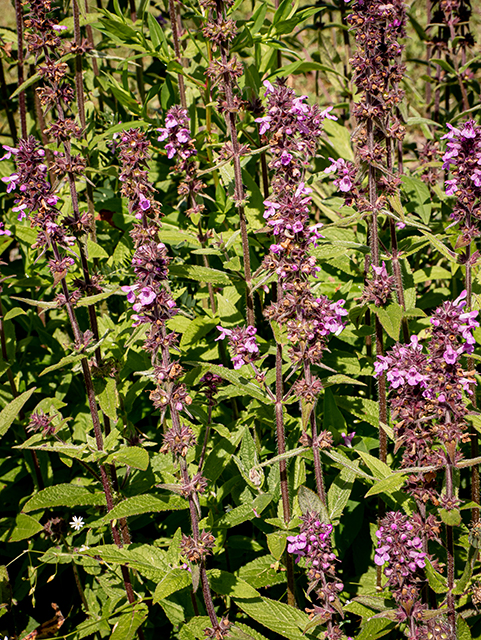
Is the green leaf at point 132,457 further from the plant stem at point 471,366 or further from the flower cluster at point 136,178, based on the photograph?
Answer: the plant stem at point 471,366

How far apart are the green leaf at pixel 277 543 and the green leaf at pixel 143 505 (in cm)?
46

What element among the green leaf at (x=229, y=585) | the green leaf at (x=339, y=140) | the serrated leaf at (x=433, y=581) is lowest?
the green leaf at (x=229, y=585)

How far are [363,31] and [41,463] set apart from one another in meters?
3.25

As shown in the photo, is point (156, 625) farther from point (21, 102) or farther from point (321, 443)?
point (21, 102)

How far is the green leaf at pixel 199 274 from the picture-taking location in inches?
136

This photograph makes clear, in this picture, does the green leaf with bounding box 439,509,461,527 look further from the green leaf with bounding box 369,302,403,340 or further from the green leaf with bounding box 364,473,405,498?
the green leaf with bounding box 369,302,403,340

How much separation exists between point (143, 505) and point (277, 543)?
0.68 metres

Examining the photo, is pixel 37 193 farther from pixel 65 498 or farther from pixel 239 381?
pixel 65 498

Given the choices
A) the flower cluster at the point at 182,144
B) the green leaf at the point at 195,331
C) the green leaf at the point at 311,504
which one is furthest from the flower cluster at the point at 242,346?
the flower cluster at the point at 182,144

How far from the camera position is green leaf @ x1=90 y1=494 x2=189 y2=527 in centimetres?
298

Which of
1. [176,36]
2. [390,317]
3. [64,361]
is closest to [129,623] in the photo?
[64,361]

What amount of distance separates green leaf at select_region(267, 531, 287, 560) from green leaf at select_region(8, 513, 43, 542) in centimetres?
138

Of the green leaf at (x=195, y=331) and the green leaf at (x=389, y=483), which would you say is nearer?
the green leaf at (x=389, y=483)

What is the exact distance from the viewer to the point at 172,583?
287cm
